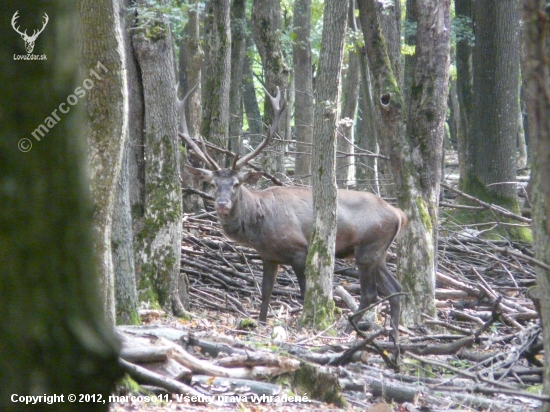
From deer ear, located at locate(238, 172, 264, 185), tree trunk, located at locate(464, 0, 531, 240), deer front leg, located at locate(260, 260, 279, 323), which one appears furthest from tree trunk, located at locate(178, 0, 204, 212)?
tree trunk, located at locate(464, 0, 531, 240)

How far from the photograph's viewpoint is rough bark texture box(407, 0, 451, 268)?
31.2 feet

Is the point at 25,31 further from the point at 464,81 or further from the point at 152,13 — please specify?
the point at 464,81

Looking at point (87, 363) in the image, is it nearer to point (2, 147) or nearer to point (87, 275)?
point (87, 275)

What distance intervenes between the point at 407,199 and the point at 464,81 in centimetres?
1195

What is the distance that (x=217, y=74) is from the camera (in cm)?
1538

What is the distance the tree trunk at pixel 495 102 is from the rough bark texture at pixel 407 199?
8.00m

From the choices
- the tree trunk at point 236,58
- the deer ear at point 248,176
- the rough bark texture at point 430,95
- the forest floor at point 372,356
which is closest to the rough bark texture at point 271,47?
the tree trunk at point 236,58

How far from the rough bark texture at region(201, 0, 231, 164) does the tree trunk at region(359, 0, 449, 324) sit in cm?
585

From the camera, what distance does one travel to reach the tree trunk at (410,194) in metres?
9.39

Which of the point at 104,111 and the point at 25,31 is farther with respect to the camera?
the point at 104,111

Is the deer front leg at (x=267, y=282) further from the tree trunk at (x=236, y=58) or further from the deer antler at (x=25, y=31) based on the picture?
the tree trunk at (x=236, y=58)

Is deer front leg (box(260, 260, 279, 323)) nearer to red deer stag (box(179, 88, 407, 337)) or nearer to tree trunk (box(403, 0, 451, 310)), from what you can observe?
red deer stag (box(179, 88, 407, 337))

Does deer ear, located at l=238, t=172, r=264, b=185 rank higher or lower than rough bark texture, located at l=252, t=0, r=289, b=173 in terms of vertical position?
lower

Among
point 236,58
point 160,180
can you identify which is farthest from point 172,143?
point 236,58
